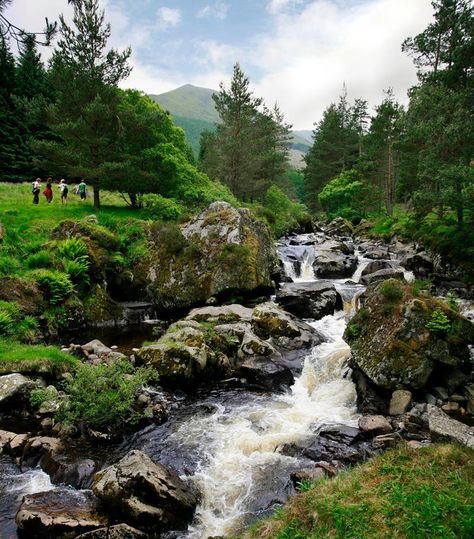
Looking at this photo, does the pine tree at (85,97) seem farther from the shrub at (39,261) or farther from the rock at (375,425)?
the rock at (375,425)

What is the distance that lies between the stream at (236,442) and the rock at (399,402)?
0.99 m

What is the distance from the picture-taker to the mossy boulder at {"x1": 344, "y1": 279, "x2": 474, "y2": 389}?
1052cm

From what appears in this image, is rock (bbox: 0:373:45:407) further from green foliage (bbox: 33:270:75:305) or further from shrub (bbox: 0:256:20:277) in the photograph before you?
shrub (bbox: 0:256:20:277)

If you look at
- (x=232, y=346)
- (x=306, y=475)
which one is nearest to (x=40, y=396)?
(x=232, y=346)

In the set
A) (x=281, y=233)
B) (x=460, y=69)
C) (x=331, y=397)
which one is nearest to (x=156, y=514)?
(x=331, y=397)

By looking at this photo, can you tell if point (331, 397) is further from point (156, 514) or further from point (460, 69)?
point (460, 69)

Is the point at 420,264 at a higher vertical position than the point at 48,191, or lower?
lower

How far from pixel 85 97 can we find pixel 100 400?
23.6m

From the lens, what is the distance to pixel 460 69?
70.2 ft

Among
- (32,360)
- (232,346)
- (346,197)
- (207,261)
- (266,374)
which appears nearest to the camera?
(32,360)

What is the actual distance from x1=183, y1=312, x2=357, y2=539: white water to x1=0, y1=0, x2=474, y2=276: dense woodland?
8.14 meters

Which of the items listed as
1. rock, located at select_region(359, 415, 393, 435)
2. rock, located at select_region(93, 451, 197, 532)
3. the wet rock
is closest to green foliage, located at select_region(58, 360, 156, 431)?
rock, located at select_region(93, 451, 197, 532)

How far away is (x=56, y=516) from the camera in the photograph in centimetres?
652

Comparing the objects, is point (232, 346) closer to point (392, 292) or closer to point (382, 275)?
point (392, 292)
